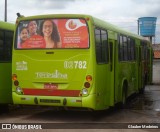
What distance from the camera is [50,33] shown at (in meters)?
12.4

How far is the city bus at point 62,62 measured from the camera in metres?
12.0

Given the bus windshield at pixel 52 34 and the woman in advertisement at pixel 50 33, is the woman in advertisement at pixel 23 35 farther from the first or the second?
the woman in advertisement at pixel 50 33

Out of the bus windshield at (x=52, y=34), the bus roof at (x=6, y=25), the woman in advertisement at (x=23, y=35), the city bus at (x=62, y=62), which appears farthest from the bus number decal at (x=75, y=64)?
the bus roof at (x=6, y=25)

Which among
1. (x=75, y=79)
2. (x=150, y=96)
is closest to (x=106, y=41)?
(x=75, y=79)

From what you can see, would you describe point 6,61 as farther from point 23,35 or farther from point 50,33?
point 50,33

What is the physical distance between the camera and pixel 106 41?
13.2 m

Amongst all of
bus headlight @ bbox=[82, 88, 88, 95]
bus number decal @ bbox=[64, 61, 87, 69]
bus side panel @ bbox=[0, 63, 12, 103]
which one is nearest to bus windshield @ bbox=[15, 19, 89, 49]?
bus number decal @ bbox=[64, 61, 87, 69]

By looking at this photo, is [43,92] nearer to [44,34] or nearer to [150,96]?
[44,34]

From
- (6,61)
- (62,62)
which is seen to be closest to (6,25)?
(6,61)

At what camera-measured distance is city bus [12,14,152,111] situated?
39.3 ft

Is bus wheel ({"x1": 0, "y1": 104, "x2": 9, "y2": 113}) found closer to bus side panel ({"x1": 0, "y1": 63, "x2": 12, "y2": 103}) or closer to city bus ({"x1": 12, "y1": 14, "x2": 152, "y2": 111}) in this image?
bus side panel ({"x1": 0, "y1": 63, "x2": 12, "y2": 103})

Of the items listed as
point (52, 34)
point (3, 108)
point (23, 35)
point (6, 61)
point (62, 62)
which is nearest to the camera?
point (62, 62)

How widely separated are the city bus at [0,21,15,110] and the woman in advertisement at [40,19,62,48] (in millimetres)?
1491

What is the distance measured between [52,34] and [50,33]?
77mm
